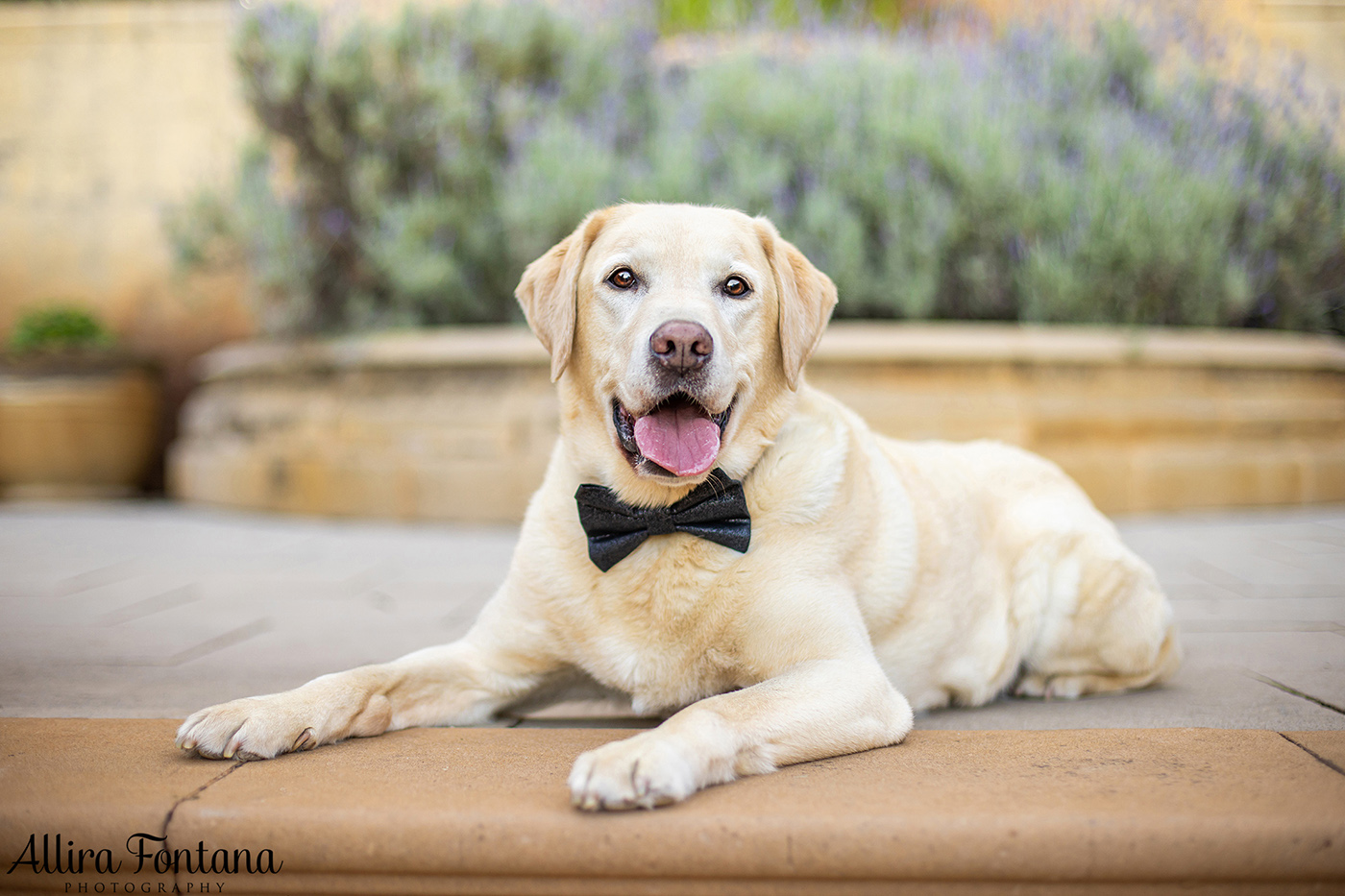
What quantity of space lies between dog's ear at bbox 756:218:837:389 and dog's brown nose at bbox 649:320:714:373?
1.30 ft

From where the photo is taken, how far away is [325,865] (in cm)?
163

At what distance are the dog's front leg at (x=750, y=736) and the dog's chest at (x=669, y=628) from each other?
0.66 ft

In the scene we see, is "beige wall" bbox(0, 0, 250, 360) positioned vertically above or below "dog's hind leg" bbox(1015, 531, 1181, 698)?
above

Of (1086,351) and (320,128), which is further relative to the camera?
(320,128)

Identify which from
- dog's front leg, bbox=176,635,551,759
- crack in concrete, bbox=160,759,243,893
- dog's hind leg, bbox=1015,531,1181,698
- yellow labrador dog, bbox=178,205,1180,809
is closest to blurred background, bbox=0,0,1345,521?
dog's hind leg, bbox=1015,531,1181,698

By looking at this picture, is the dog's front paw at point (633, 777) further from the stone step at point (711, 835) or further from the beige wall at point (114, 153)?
the beige wall at point (114, 153)

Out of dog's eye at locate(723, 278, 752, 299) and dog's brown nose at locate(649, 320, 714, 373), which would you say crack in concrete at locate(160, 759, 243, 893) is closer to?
dog's brown nose at locate(649, 320, 714, 373)

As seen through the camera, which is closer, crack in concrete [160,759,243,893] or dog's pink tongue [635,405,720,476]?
crack in concrete [160,759,243,893]

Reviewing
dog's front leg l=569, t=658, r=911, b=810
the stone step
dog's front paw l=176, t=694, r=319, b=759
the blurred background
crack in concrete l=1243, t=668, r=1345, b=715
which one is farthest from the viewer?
the blurred background

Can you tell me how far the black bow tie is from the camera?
2.32 metres

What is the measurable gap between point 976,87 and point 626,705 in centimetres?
650

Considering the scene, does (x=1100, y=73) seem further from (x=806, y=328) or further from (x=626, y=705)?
(x=626, y=705)

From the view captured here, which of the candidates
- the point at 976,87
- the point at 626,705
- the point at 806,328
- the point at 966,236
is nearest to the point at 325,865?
the point at 626,705

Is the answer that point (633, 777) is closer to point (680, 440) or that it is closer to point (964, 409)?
point (680, 440)
